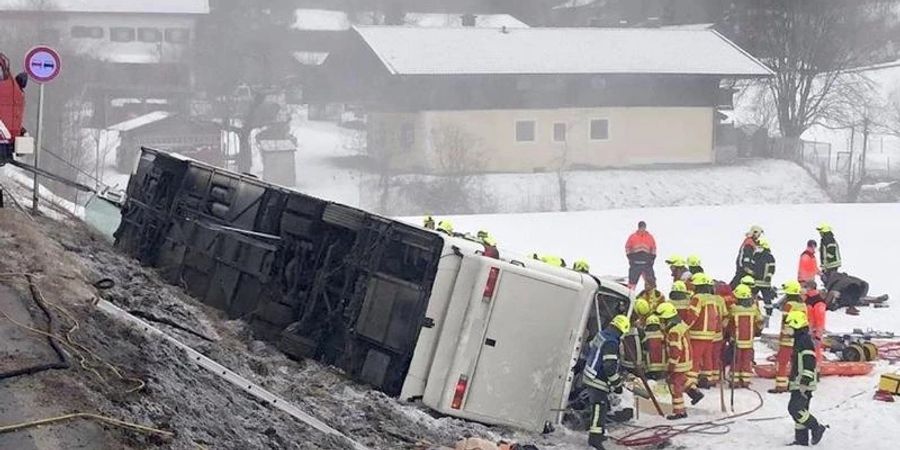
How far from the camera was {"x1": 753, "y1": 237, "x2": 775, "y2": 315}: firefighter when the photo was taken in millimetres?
14398

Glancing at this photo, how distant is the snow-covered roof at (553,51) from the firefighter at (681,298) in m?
32.2

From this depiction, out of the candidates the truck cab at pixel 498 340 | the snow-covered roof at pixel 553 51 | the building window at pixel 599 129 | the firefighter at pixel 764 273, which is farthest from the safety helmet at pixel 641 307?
the building window at pixel 599 129

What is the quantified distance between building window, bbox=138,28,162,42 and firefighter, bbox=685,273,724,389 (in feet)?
189

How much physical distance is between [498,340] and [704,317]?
3364 mm

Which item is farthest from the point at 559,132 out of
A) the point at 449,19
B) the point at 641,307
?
the point at 641,307

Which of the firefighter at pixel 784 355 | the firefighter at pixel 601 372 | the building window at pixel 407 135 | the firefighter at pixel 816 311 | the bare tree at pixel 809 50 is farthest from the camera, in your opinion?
the bare tree at pixel 809 50

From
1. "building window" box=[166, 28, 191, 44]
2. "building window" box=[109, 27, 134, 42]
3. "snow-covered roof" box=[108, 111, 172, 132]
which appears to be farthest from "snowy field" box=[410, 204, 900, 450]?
"building window" box=[109, 27, 134, 42]

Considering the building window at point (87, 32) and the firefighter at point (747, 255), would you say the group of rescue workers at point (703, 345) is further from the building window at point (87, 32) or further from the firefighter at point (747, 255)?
the building window at point (87, 32)

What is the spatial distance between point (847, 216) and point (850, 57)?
104 ft

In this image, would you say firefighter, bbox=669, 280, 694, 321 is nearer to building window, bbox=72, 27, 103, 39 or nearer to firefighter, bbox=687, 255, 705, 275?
firefighter, bbox=687, 255, 705, 275

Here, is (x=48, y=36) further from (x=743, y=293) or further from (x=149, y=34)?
(x=743, y=293)

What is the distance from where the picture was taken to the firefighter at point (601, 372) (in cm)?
912

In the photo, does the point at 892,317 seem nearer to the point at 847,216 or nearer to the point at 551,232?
the point at 551,232

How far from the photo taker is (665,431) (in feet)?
32.2
